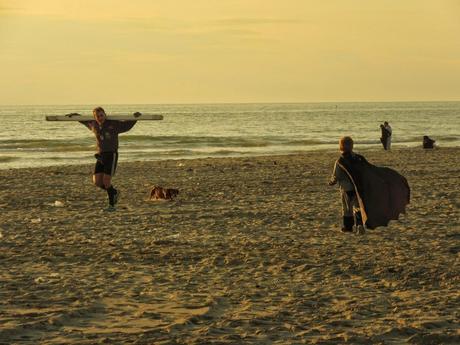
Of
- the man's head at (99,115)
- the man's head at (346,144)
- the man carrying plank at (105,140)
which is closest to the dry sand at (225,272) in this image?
the man carrying plank at (105,140)

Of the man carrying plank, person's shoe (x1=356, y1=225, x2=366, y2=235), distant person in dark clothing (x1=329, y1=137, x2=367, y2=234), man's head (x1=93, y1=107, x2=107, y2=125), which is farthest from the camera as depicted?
the man carrying plank

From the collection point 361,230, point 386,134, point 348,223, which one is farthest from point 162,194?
point 386,134

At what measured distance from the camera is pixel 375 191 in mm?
10977

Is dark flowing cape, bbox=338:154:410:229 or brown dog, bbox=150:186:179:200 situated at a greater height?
dark flowing cape, bbox=338:154:410:229

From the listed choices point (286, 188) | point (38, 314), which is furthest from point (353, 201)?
point (286, 188)

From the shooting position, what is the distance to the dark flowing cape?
10945 mm

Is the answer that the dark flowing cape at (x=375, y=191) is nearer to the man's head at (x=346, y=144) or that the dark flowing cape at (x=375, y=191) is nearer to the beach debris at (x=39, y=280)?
the man's head at (x=346, y=144)

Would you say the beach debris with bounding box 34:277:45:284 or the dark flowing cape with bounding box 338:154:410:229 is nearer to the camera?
the beach debris with bounding box 34:277:45:284

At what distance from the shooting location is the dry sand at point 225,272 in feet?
21.1

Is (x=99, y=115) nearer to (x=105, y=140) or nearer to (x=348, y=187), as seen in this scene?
(x=105, y=140)

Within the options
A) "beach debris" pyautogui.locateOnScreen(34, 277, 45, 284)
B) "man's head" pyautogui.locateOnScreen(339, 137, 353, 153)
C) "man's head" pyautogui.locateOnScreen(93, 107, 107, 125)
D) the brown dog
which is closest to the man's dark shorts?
"man's head" pyautogui.locateOnScreen(93, 107, 107, 125)

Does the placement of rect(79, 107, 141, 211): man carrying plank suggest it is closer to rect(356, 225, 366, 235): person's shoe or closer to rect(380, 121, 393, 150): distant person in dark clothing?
rect(356, 225, 366, 235): person's shoe

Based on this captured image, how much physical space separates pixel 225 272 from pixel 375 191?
3.12m

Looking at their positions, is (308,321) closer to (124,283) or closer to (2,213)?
(124,283)
